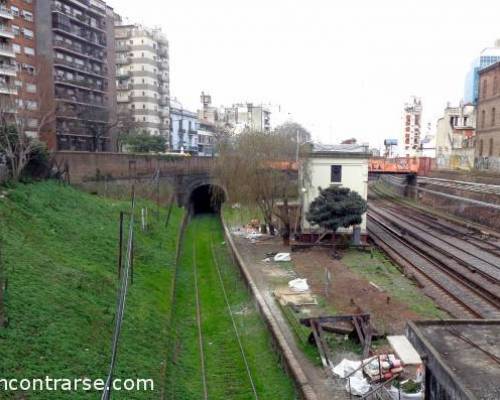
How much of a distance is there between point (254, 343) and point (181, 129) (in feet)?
224

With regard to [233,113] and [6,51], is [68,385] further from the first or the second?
[233,113]

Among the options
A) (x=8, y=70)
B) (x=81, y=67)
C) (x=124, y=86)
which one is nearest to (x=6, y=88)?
(x=8, y=70)

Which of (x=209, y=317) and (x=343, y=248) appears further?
(x=343, y=248)

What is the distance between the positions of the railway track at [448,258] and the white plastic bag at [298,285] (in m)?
4.68

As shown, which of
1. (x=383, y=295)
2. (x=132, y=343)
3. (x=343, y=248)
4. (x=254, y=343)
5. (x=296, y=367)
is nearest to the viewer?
(x=296, y=367)

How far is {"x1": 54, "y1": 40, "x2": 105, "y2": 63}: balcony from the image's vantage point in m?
48.6

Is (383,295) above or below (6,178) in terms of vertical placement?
below

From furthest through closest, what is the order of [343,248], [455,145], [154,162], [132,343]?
[455,145]
[154,162]
[343,248]
[132,343]

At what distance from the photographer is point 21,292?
38.7ft

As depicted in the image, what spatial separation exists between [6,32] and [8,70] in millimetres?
3439

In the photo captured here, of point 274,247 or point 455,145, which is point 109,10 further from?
point 455,145

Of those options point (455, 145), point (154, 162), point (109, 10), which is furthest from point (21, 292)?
point (455, 145)

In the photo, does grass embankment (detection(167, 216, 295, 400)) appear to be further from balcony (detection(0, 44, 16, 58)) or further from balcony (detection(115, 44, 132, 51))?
balcony (detection(115, 44, 132, 51))

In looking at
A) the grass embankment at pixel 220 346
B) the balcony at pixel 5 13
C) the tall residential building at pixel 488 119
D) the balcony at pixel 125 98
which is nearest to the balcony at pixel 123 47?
the balcony at pixel 125 98
